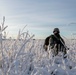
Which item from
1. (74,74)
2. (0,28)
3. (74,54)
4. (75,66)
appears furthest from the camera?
(74,54)

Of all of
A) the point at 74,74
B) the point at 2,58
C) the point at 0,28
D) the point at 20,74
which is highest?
the point at 0,28

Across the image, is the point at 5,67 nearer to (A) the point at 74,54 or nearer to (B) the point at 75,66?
(B) the point at 75,66

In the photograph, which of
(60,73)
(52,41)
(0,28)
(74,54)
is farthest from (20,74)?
(52,41)

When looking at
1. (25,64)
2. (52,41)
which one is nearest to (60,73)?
(25,64)

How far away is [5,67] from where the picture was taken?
5.64 feet

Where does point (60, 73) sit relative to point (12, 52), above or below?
below

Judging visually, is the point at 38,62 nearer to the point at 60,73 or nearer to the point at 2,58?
A: the point at 60,73

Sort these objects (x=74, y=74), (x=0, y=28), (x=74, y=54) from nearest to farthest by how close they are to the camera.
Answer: (x=0, y=28) → (x=74, y=74) → (x=74, y=54)

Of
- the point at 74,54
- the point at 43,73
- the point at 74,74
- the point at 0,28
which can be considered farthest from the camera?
the point at 74,54

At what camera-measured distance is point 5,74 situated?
1697 mm

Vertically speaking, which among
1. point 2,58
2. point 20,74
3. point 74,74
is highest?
point 2,58

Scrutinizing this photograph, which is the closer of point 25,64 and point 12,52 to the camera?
point 12,52

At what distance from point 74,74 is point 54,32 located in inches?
156

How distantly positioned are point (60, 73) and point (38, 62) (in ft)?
2.68
